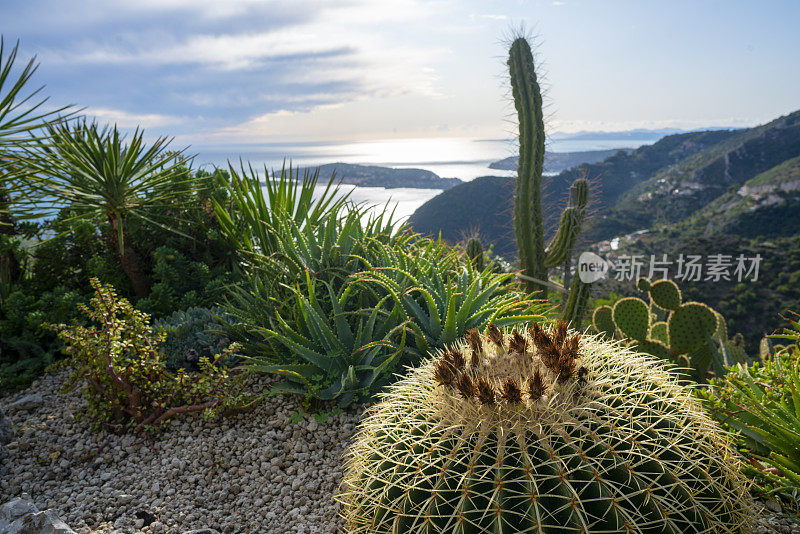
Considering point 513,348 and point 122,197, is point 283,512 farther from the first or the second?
point 122,197

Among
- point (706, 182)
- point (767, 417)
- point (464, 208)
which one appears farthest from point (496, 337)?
point (706, 182)

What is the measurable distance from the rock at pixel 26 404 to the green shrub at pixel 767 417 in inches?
216

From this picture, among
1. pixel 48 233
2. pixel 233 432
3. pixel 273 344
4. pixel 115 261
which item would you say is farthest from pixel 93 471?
pixel 48 233

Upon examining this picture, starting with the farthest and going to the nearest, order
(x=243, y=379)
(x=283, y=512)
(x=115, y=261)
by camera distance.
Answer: (x=115, y=261)
(x=243, y=379)
(x=283, y=512)


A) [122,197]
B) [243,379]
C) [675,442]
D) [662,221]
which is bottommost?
[662,221]

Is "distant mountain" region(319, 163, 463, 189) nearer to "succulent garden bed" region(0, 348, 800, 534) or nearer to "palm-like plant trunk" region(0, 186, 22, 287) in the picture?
"palm-like plant trunk" region(0, 186, 22, 287)

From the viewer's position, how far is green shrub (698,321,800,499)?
86.6 inches

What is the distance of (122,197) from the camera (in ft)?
18.4

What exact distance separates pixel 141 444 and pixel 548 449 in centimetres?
324

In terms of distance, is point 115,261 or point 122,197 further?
point 115,261

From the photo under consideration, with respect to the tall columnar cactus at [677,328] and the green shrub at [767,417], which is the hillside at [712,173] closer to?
the tall columnar cactus at [677,328]

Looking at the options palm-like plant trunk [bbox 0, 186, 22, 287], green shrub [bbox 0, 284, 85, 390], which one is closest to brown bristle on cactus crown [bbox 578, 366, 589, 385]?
green shrub [bbox 0, 284, 85, 390]

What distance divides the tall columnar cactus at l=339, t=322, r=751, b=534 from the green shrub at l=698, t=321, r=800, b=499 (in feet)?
1.23

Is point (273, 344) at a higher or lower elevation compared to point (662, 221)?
higher
